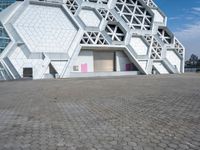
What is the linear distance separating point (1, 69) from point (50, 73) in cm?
677

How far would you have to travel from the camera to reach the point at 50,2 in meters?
37.4

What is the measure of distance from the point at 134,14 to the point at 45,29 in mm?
20259

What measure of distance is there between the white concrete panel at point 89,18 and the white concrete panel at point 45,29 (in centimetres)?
340

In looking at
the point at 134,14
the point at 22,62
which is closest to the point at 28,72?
the point at 22,62

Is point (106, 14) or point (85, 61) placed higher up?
point (106, 14)

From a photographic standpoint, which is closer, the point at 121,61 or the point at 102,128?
the point at 102,128

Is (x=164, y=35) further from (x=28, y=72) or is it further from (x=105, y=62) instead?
(x=28, y=72)

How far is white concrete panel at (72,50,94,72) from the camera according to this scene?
39.4 metres

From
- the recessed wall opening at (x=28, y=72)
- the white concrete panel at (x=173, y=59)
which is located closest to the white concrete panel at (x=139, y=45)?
the white concrete panel at (x=173, y=59)

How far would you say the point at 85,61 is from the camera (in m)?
40.3

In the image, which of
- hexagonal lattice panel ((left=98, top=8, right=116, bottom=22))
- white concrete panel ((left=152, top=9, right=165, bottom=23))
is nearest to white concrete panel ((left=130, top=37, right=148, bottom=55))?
hexagonal lattice panel ((left=98, top=8, right=116, bottom=22))

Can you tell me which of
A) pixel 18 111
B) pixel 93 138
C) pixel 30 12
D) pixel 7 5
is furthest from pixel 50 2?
pixel 93 138

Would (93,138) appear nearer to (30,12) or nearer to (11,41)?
(11,41)

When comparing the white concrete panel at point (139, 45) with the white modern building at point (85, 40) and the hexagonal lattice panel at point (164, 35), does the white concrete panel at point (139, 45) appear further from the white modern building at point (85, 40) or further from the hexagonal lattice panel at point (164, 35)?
the hexagonal lattice panel at point (164, 35)
